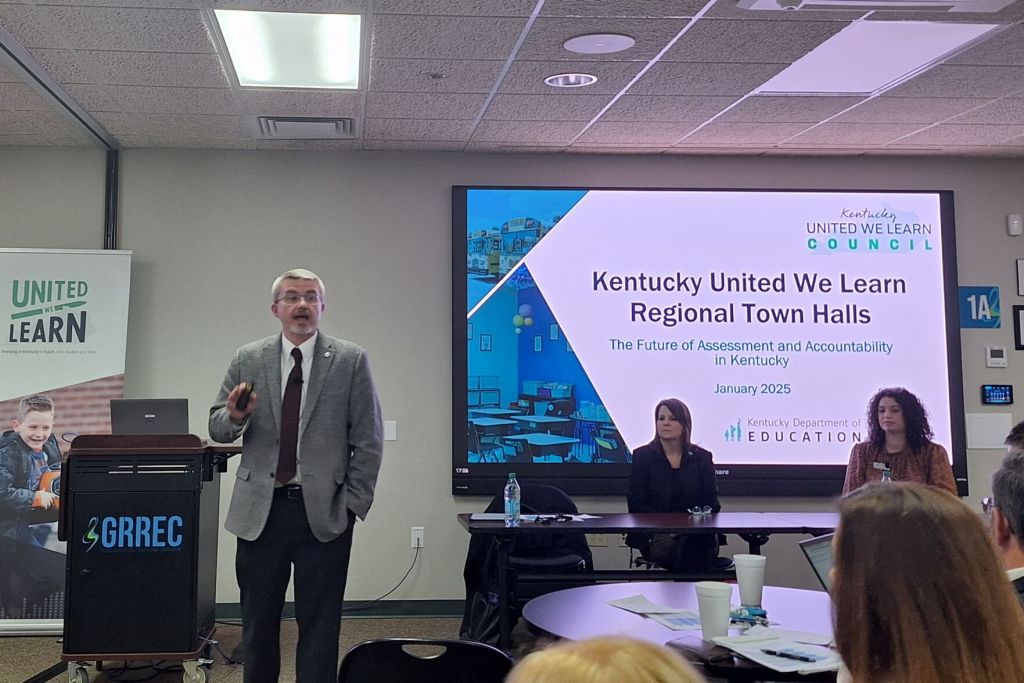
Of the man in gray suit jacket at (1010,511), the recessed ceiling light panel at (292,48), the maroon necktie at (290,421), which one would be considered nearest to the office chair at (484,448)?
the recessed ceiling light panel at (292,48)

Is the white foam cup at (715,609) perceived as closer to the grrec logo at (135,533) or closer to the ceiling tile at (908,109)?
the grrec logo at (135,533)

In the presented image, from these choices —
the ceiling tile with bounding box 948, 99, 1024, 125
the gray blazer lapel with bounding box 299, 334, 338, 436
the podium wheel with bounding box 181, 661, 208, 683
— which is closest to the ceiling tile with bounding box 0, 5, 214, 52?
the gray blazer lapel with bounding box 299, 334, 338, 436

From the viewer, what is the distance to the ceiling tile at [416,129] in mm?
4750

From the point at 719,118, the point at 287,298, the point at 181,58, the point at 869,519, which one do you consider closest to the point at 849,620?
the point at 869,519

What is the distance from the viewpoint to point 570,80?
411cm

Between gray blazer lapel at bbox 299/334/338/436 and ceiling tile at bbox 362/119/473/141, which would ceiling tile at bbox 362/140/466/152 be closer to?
ceiling tile at bbox 362/119/473/141

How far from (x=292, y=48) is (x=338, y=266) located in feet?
5.52

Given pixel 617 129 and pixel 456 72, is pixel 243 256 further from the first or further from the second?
pixel 617 129

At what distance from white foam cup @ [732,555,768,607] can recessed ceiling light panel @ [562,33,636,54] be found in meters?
2.26

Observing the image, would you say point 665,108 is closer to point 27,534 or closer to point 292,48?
point 292,48

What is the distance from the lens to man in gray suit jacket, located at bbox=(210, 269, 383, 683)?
9.27ft

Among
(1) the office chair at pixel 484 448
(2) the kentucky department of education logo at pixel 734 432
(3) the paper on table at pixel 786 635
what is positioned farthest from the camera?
(2) the kentucky department of education logo at pixel 734 432

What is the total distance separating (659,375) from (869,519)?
4215 mm

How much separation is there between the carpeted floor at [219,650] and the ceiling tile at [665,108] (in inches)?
106
